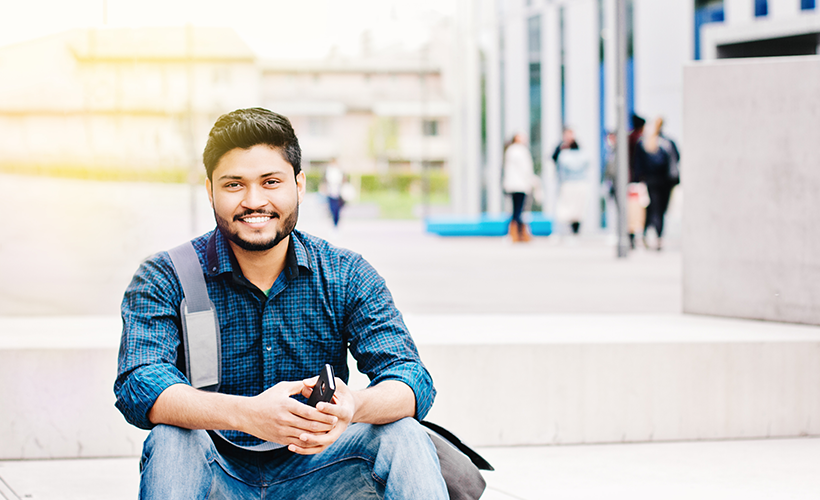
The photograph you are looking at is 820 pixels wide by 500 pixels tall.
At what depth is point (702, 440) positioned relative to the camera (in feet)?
13.9

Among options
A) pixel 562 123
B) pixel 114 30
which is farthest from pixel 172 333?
pixel 562 123

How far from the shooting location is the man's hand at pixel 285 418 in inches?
85.8

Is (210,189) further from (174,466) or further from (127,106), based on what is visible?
(127,106)

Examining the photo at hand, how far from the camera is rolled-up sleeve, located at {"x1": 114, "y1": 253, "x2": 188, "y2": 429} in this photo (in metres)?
2.28

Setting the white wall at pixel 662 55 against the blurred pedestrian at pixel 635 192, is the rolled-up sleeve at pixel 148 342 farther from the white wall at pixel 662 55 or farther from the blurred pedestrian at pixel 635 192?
the white wall at pixel 662 55

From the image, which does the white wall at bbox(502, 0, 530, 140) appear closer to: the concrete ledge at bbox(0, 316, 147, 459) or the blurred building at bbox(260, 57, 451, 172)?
the concrete ledge at bbox(0, 316, 147, 459)

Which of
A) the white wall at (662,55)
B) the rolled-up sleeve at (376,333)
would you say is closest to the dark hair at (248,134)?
the rolled-up sleeve at (376,333)

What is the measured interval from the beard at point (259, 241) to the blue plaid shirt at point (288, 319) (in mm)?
Answer: 45

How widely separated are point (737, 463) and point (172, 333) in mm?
2585

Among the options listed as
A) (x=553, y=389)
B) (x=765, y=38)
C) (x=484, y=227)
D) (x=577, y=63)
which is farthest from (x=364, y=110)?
(x=553, y=389)

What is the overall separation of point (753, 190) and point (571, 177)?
33.6 ft

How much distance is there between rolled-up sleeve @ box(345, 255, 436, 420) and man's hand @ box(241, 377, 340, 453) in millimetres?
300

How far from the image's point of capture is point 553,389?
4168 mm

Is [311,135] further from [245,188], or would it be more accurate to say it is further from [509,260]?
[245,188]
